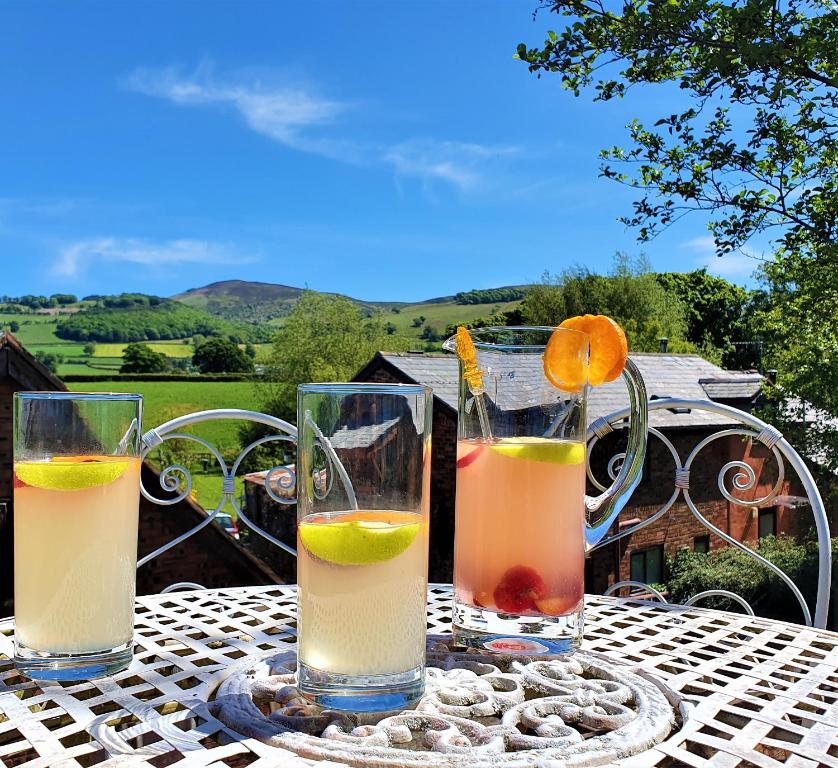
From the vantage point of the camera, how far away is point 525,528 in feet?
2.88

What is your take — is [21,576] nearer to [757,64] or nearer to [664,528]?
[757,64]

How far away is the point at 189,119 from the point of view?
93938 mm

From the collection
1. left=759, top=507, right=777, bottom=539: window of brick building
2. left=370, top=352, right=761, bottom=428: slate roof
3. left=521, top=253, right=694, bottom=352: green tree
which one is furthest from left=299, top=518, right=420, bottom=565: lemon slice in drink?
left=521, top=253, right=694, bottom=352: green tree

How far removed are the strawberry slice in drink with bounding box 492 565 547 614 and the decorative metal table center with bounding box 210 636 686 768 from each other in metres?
0.07

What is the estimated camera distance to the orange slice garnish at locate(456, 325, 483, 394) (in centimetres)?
89

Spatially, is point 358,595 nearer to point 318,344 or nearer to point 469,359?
point 469,359

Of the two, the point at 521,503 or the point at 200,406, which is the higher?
the point at 521,503

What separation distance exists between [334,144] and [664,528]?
3832 inches

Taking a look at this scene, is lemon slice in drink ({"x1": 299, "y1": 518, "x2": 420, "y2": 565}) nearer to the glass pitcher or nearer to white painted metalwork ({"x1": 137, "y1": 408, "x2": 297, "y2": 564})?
the glass pitcher

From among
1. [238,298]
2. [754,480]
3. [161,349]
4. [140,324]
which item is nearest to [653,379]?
[754,480]

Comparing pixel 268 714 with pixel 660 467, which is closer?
pixel 268 714

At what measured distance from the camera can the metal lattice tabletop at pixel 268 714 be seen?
63 centimetres

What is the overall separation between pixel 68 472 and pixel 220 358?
5155 centimetres

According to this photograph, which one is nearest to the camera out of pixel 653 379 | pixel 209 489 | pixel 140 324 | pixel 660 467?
pixel 653 379
